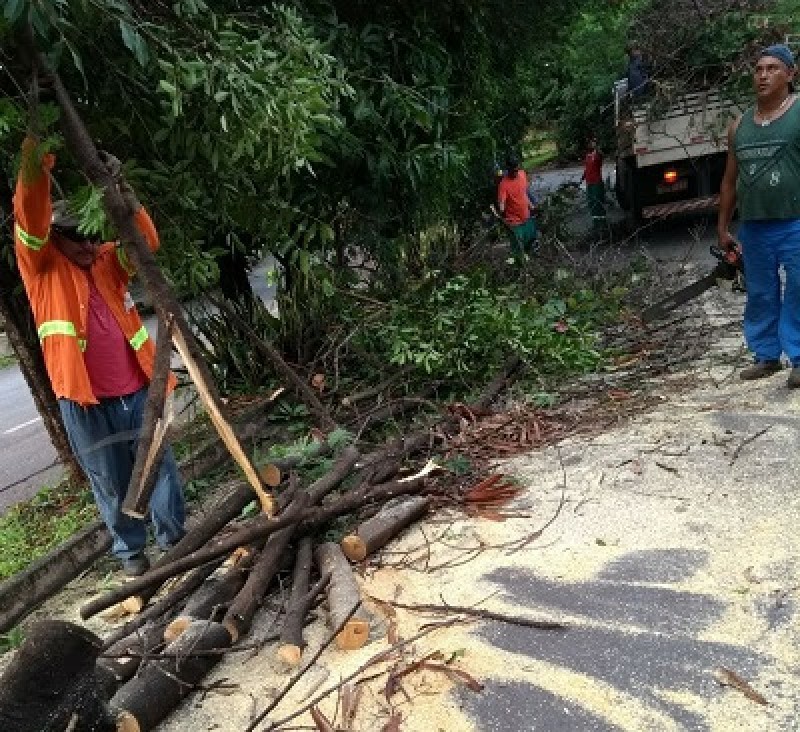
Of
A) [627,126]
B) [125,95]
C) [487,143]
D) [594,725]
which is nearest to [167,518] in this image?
[125,95]

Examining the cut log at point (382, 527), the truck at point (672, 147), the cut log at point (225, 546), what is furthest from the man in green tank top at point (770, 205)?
the truck at point (672, 147)

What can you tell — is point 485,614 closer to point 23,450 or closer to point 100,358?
point 100,358

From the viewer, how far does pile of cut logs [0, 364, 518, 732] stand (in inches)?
102

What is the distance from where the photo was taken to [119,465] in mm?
4305

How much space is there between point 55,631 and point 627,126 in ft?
34.3

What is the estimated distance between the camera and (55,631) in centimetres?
260

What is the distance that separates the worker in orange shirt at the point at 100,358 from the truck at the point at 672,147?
8.57 meters

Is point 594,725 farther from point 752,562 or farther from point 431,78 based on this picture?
point 431,78

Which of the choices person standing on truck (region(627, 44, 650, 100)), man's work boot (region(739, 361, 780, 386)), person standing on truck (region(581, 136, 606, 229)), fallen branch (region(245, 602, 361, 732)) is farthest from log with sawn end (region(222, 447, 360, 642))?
person standing on truck (region(581, 136, 606, 229))

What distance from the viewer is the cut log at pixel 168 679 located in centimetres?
291

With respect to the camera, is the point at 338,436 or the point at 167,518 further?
the point at 338,436

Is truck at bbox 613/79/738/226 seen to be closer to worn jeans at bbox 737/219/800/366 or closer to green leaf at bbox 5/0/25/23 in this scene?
worn jeans at bbox 737/219/800/366

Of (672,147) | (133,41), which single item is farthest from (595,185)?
(133,41)

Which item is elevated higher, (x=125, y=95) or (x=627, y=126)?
(x=125, y=95)
